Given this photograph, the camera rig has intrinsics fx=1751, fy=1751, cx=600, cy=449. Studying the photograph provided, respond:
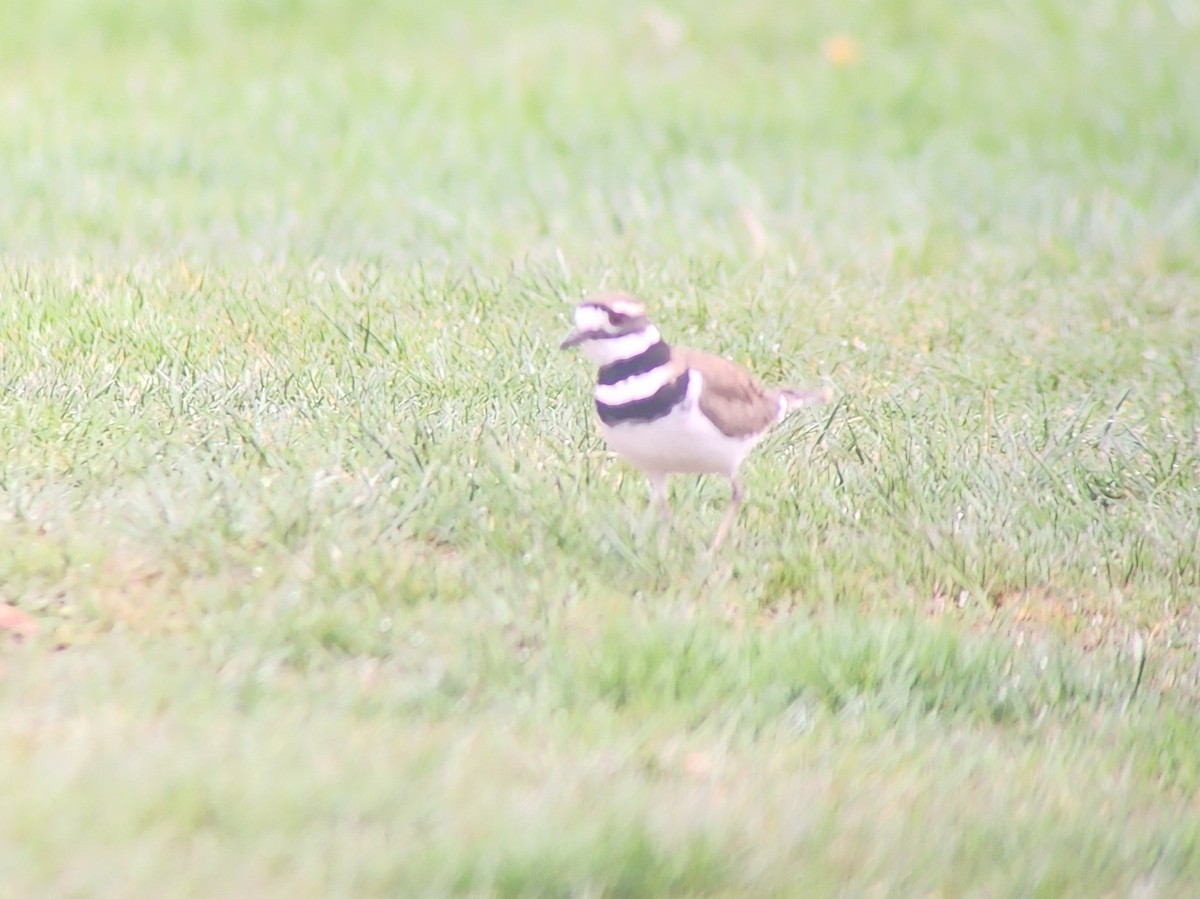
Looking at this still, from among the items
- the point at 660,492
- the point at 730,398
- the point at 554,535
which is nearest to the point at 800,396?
the point at 730,398

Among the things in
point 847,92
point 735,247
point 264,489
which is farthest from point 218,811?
point 847,92

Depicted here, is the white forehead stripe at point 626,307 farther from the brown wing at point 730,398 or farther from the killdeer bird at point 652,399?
the brown wing at point 730,398

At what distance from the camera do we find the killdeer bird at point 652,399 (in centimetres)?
503

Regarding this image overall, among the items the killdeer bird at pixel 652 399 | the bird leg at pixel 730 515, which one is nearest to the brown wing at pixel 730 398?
the killdeer bird at pixel 652 399

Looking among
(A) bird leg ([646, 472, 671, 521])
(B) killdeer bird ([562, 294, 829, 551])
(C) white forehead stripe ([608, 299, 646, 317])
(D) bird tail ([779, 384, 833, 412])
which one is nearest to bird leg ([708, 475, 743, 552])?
(B) killdeer bird ([562, 294, 829, 551])

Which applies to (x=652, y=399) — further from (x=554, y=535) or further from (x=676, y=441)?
(x=554, y=535)

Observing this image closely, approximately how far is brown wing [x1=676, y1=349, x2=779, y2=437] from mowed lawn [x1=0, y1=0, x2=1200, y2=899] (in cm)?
32

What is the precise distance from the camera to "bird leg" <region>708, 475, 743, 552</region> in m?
5.24

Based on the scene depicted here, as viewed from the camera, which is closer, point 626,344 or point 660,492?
point 626,344

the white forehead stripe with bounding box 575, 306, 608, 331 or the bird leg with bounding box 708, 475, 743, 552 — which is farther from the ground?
the white forehead stripe with bounding box 575, 306, 608, 331

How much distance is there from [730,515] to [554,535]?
1.85 ft

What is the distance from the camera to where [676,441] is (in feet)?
16.6

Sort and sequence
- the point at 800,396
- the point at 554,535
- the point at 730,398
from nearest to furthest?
the point at 554,535, the point at 730,398, the point at 800,396

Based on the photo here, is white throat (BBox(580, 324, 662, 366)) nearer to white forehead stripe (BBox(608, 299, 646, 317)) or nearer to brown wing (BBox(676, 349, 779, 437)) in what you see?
white forehead stripe (BBox(608, 299, 646, 317))
